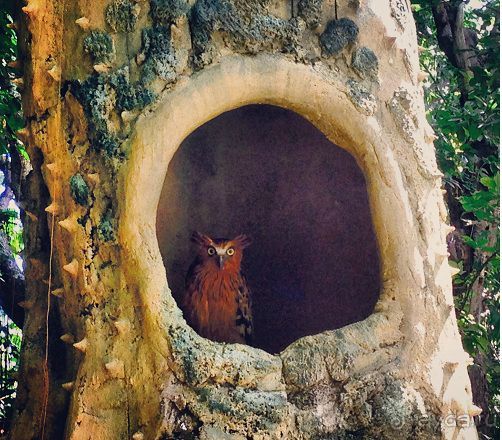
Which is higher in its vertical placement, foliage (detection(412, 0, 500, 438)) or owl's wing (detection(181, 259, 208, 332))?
foliage (detection(412, 0, 500, 438))

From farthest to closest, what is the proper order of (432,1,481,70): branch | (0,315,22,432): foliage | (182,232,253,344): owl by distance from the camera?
(432,1,481,70): branch → (0,315,22,432): foliage → (182,232,253,344): owl

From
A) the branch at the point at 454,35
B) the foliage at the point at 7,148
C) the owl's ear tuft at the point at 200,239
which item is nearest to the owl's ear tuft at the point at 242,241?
the owl's ear tuft at the point at 200,239

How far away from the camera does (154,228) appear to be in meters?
3.25

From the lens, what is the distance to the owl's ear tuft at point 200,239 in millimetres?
4203

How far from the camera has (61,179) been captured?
345 centimetres

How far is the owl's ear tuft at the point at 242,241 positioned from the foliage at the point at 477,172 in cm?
145

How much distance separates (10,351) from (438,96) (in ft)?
11.0

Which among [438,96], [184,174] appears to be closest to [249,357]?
[184,174]

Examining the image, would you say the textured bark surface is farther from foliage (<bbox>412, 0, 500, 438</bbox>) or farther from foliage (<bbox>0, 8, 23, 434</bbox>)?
foliage (<bbox>412, 0, 500, 438</bbox>)

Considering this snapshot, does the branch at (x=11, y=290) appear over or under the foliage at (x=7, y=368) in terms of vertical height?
over

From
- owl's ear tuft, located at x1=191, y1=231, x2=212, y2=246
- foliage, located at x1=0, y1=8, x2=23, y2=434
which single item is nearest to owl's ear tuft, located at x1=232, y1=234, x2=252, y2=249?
owl's ear tuft, located at x1=191, y1=231, x2=212, y2=246

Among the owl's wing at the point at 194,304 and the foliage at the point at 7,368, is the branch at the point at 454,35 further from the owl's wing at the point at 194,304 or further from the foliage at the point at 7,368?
the foliage at the point at 7,368

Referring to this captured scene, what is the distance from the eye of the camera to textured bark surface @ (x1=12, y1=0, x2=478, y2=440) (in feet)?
10.2

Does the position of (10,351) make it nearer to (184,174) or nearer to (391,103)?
(184,174)
